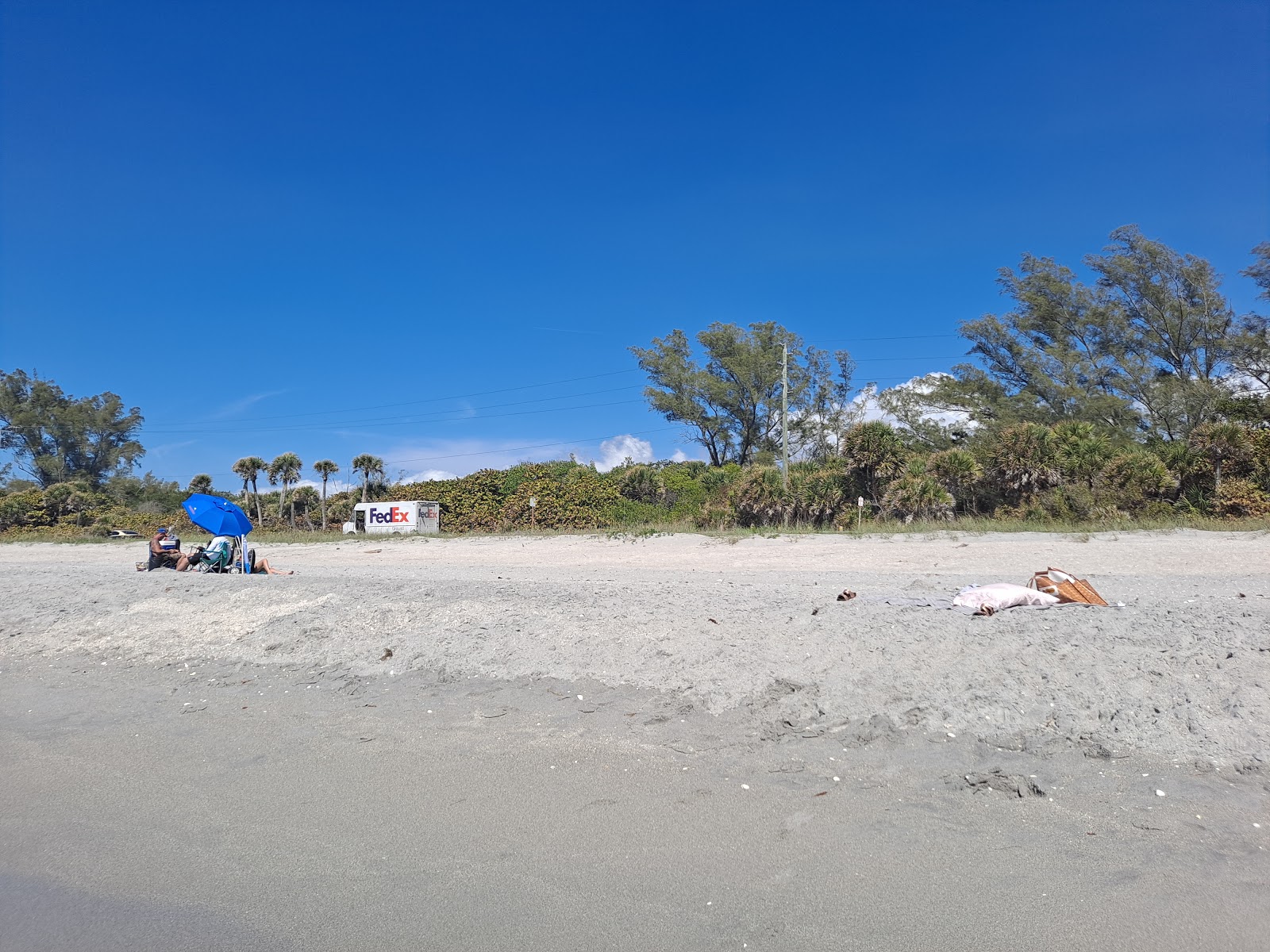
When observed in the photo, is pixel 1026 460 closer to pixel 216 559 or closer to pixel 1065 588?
pixel 1065 588

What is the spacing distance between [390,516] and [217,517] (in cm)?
2191

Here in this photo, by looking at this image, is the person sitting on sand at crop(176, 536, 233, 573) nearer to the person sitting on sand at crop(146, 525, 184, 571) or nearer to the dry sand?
the person sitting on sand at crop(146, 525, 184, 571)

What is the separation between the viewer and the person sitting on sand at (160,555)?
50.6 feet

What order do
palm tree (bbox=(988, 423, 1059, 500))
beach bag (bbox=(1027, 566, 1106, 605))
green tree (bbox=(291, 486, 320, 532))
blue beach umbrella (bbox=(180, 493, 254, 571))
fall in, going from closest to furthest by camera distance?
beach bag (bbox=(1027, 566, 1106, 605)) → blue beach umbrella (bbox=(180, 493, 254, 571)) → palm tree (bbox=(988, 423, 1059, 500)) → green tree (bbox=(291, 486, 320, 532))

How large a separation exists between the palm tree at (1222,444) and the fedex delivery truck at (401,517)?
1050 inches

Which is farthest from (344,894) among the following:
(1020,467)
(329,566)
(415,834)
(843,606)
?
(1020,467)

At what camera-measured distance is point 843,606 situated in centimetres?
782

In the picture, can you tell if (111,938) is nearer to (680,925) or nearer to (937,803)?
(680,925)

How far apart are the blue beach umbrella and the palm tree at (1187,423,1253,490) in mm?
21136

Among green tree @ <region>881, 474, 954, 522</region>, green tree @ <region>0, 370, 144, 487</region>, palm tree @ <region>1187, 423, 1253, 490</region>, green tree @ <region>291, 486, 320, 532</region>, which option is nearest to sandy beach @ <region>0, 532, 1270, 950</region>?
palm tree @ <region>1187, 423, 1253, 490</region>

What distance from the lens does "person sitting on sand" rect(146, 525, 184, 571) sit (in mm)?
15438

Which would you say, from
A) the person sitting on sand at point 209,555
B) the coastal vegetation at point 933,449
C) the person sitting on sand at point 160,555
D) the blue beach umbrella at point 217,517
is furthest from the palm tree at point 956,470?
the person sitting on sand at point 160,555

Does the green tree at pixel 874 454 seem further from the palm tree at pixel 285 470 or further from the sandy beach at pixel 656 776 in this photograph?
the palm tree at pixel 285 470

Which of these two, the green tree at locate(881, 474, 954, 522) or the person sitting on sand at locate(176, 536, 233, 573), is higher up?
the green tree at locate(881, 474, 954, 522)
